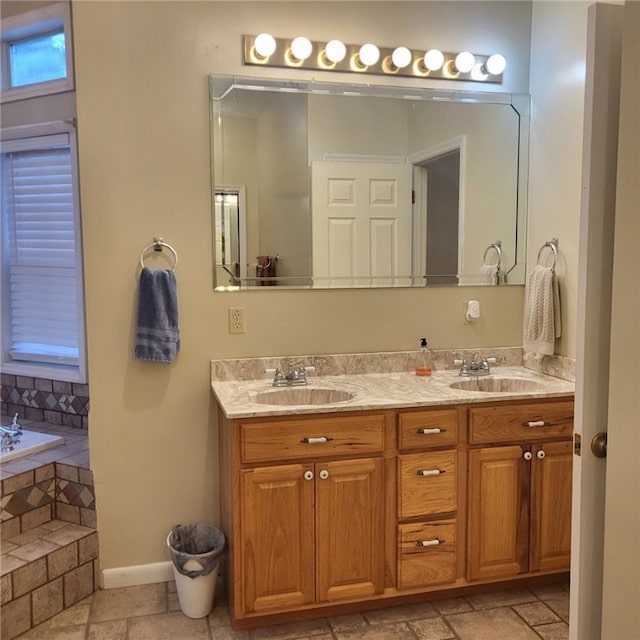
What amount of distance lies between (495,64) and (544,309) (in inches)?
46.4

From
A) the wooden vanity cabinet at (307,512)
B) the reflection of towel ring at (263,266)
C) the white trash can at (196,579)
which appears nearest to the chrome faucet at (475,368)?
the wooden vanity cabinet at (307,512)

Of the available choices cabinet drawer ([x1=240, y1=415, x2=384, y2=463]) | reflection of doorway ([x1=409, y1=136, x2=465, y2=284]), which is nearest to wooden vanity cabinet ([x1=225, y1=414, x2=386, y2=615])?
cabinet drawer ([x1=240, y1=415, x2=384, y2=463])

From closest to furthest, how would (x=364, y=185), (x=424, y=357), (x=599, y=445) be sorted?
(x=599, y=445) < (x=364, y=185) < (x=424, y=357)

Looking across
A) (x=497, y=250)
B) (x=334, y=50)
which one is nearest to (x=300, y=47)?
(x=334, y=50)

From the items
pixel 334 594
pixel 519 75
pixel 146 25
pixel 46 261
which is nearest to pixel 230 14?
pixel 146 25

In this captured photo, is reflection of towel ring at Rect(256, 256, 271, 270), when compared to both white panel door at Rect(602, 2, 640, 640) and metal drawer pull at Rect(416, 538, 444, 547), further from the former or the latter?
white panel door at Rect(602, 2, 640, 640)

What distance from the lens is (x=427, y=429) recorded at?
94.7 inches

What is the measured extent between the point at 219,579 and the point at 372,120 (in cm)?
216

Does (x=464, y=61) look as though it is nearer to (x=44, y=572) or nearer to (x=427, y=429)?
(x=427, y=429)

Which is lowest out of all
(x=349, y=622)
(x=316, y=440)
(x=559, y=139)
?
(x=349, y=622)

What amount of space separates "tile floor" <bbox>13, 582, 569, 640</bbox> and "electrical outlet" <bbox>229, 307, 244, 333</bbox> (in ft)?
3.76

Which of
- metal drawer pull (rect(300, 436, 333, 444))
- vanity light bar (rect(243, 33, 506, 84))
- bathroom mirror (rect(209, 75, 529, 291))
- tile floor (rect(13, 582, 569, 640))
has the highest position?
vanity light bar (rect(243, 33, 506, 84))

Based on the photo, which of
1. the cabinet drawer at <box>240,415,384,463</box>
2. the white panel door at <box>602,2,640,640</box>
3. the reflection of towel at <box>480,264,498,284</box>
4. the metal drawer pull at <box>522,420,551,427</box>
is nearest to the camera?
the white panel door at <box>602,2,640,640</box>

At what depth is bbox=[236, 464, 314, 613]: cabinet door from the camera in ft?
7.39
